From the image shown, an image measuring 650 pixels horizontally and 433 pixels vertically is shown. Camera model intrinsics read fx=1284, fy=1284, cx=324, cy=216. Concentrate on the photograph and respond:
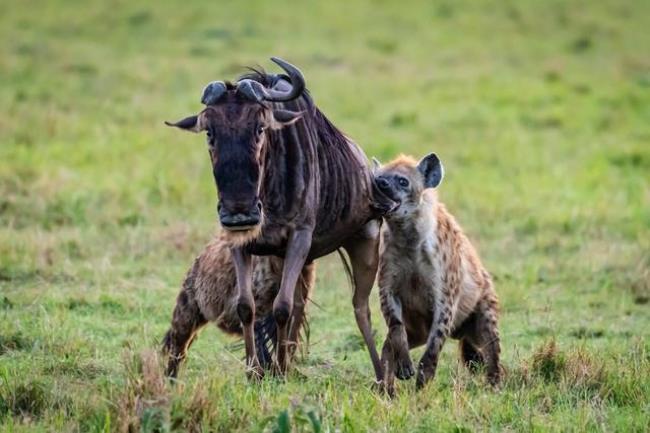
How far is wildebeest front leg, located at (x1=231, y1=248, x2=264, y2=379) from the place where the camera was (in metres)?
6.09

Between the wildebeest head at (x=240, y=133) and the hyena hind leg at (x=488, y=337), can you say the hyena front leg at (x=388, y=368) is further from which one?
the wildebeest head at (x=240, y=133)

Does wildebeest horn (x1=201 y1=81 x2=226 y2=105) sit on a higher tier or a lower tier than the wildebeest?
higher

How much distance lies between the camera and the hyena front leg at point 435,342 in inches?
250

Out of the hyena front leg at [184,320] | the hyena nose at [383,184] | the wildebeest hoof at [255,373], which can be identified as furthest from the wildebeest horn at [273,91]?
the hyena front leg at [184,320]

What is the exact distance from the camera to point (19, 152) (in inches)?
485

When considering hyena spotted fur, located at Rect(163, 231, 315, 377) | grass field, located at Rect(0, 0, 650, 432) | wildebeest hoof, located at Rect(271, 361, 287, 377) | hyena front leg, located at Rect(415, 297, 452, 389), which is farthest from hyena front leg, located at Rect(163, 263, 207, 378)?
hyena front leg, located at Rect(415, 297, 452, 389)

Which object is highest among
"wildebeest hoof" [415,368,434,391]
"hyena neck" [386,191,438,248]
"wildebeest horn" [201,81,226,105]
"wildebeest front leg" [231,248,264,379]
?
"wildebeest horn" [201,81,226,105]

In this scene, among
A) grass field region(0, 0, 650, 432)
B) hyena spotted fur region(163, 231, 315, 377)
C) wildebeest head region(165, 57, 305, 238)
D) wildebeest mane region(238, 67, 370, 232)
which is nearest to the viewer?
grass field region(0, 0, 650, 432)

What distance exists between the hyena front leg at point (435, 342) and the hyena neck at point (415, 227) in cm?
35

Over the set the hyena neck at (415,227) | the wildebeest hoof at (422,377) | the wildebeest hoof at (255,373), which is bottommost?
the wildebeest hoof at (422,377)

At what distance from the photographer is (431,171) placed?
6887 millimetres

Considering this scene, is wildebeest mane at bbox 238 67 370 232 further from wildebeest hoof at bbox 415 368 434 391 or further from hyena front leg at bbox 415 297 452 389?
wildebeest hoof at bbox 415 368 434 391

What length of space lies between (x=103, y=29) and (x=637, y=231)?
10.6 metres

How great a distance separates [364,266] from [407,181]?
0.51 m
